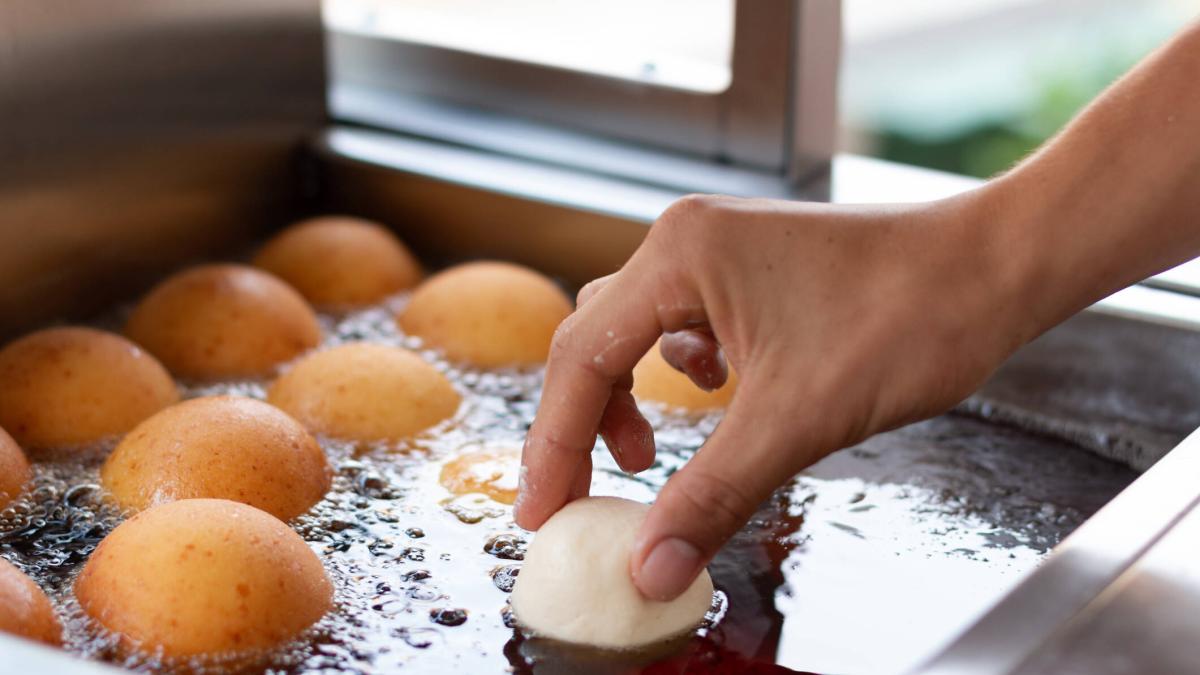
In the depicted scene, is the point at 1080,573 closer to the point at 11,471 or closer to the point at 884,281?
the point at 884,281

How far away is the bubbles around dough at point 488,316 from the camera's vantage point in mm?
1729

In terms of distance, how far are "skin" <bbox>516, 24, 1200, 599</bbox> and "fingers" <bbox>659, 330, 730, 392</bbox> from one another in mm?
131

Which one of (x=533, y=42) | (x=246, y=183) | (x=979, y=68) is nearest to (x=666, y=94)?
(x=533, y=42)

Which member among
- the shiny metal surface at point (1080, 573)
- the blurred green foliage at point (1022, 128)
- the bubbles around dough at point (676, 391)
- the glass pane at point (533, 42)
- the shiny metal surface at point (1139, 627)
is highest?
the glass pane at point (533, 42)

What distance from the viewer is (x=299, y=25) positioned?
2.07 metres

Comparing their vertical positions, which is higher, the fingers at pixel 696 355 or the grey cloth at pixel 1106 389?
the fingers at pixel 696 355

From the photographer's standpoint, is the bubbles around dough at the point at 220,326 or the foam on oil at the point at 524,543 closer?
the foam on oil at the point at 524,543

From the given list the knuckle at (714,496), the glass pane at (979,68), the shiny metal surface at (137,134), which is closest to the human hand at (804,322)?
the knuckle at (714,496)

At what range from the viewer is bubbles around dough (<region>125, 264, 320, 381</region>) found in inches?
66.2

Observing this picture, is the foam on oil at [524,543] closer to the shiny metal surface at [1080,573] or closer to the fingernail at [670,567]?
the fingernail at [670,567]

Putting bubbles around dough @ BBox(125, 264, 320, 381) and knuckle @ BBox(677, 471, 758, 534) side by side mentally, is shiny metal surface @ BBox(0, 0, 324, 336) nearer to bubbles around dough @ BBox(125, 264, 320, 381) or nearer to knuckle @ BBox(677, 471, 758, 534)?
bubbles around dough @ BBox(125, 264, 320, 381)

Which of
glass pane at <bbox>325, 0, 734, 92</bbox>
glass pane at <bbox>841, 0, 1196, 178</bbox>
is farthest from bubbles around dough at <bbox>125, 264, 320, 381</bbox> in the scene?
glass pane at <bbox>841, 0, 1196, 178</bbox>

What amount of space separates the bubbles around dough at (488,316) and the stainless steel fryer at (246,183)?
137mm

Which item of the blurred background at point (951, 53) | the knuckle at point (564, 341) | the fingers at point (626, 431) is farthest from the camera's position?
the blurred background at point (951, 53)
